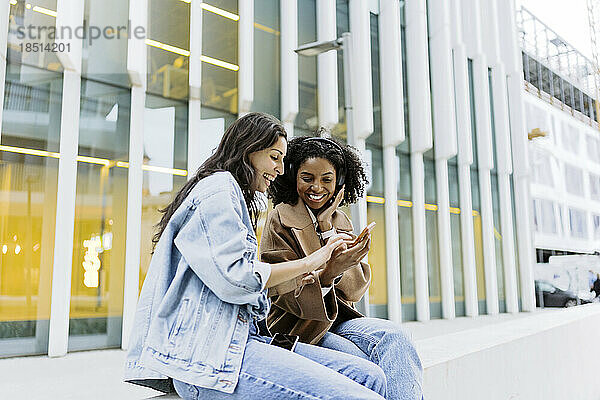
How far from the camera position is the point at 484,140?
15.0 meters

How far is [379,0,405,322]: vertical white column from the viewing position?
1194 centimetres

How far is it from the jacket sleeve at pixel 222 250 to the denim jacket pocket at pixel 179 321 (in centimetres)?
10

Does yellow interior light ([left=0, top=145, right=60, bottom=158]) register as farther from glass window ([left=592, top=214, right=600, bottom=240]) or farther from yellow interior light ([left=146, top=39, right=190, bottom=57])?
glass window ([left=592, top=214, right=600, bottom=240])

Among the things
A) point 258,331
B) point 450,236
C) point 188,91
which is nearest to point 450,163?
point 450,236

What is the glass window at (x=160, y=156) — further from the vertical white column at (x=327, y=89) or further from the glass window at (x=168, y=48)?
the vertical white column at (x=327, y=89)

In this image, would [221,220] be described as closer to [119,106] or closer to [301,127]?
[119,106]

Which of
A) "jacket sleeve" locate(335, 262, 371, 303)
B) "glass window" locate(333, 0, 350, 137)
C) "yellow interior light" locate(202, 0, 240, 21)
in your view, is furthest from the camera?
"glass window" locate(333, 0, 350, 137)

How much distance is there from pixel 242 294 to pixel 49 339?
7.09 metres

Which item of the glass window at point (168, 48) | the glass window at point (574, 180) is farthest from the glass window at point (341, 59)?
the glass window at point (574, 180)

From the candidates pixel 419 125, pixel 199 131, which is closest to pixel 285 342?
pixel 199 131

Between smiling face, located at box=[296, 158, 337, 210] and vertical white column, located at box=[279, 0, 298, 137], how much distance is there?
7.33 m

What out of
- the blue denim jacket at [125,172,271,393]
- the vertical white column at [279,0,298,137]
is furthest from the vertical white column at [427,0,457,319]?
the blue denim jacket at [125,172,271,393]

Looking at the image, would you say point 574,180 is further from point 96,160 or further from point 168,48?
point 96,160

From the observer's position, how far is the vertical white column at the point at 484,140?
14.6 meters
